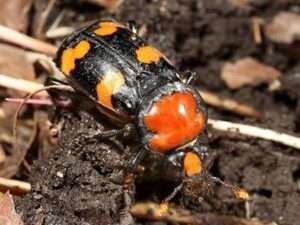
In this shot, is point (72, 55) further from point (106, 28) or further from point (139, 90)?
point (139, 90)

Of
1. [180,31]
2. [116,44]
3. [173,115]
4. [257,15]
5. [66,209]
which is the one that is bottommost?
[66,209]

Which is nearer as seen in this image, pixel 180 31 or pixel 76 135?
pixel 76 135

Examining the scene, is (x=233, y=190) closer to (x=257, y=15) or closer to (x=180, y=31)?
(x=180, y=31)

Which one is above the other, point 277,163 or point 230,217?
point 277,163

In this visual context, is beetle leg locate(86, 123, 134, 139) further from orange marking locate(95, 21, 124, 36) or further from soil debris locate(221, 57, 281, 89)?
soil debris locate(221, 57, 281, 89)

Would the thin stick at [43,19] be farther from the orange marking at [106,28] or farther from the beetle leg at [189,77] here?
the beetle leg at [189,77]

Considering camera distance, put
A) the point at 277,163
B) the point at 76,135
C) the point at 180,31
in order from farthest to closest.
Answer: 1. the point at 180,31
2. the point at 277,163
3. the point at 76,135

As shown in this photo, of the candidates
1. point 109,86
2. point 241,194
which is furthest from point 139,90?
point 241,194

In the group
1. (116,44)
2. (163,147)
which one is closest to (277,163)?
(163,147)
